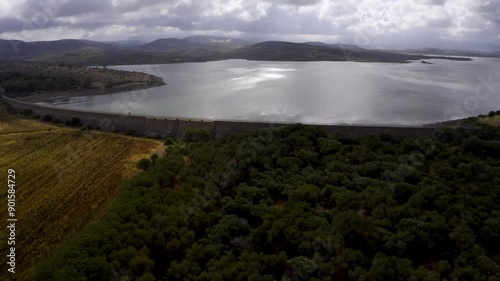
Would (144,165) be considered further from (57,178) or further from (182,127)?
(182,127)

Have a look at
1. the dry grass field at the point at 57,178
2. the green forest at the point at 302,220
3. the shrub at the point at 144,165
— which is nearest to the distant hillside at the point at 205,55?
the dry grass field at the point at 57,178

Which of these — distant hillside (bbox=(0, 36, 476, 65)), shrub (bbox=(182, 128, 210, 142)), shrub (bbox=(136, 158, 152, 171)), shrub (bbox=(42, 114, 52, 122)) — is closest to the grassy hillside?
shrub (bbox=(42, 114, 52, 122))

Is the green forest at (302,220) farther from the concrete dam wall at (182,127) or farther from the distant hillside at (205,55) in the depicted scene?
the distant hillside at (205,55)

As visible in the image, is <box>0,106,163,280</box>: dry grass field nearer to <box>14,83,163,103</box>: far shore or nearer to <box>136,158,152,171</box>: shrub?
<box>136,158,152,171</box>: shrub

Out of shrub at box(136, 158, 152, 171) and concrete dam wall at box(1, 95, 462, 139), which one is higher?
concrete dam wall at box(1, 95, 462, 139)

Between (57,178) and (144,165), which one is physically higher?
(144,165)

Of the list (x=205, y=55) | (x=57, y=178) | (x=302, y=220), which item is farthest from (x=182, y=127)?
(x=205, y=55)

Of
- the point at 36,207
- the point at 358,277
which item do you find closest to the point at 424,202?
the point at 358,277
